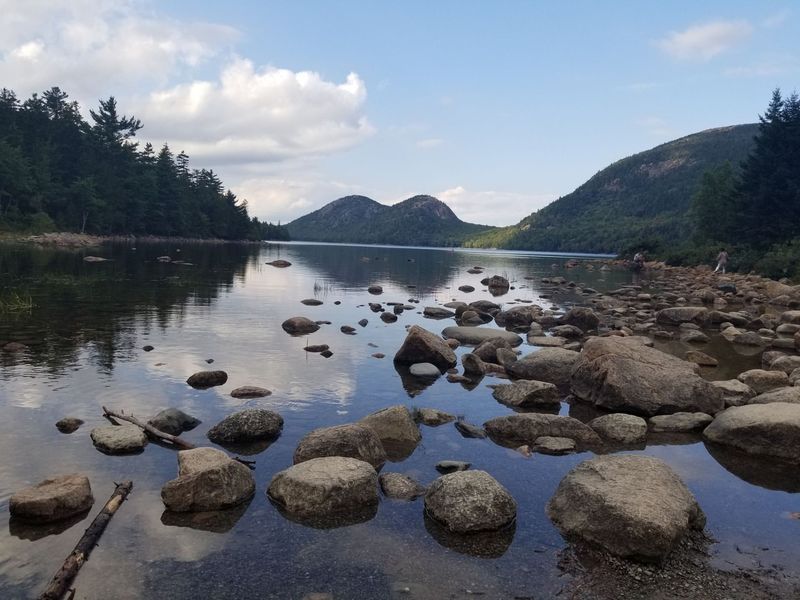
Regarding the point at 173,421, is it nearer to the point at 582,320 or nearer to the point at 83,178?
the point at 582,320

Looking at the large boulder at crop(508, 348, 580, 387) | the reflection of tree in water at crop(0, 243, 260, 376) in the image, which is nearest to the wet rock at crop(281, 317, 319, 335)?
the reflection of tree in water at crop(0, 243, 260, 376)

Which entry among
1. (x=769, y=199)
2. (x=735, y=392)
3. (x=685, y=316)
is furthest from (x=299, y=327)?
(x=769, y=199)

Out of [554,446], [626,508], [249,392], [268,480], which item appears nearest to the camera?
[626,508]

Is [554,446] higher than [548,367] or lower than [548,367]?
lower

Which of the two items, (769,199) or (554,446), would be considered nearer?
(554,446)

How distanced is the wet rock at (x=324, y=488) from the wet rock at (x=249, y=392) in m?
5.30

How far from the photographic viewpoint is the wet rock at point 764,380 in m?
15.7

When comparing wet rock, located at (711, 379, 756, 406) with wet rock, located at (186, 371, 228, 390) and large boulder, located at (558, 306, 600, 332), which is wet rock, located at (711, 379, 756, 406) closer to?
large boulder, located at (558, 306, 600, 332)

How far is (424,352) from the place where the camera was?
17828 mm

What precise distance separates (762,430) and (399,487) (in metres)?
7.70

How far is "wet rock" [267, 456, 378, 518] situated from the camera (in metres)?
8.13

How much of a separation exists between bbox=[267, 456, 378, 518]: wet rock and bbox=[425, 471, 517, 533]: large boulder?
3.37 feet

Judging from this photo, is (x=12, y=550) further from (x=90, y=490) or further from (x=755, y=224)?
(x=755, y=224)

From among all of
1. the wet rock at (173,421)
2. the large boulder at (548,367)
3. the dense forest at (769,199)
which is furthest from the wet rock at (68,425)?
the dense forest at (769,199)
